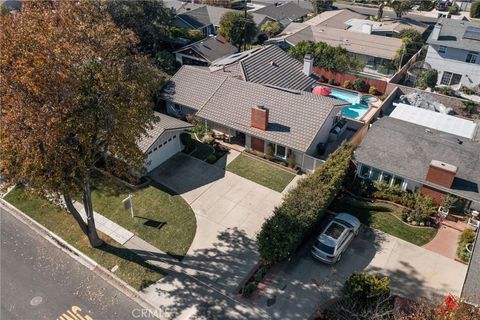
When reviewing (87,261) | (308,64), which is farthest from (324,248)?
(308,64)

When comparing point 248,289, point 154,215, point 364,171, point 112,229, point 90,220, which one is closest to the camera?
point 248,289

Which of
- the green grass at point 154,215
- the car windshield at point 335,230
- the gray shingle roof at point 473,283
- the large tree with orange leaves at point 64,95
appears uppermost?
the large tree with orange leaves at point 64,95

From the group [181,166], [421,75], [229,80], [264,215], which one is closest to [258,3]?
[421,75]

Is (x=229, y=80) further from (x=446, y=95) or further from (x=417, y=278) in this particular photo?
(x=446, y=95)

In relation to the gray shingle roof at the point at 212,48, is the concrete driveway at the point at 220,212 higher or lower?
lower

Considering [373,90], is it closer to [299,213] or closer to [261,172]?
[261,172]

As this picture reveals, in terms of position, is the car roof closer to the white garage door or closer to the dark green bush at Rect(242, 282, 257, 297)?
the dark green bush at Rect(242, 282, 257, 297)

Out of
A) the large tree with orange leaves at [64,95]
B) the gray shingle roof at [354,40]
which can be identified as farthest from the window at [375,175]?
the gray shingle roof at [354,40]
